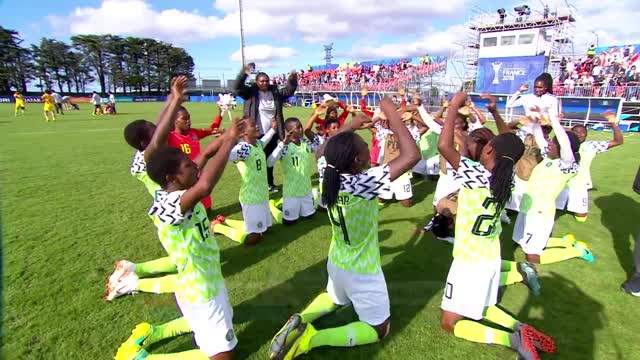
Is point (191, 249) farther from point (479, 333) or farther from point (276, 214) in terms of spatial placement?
point (276, 214)

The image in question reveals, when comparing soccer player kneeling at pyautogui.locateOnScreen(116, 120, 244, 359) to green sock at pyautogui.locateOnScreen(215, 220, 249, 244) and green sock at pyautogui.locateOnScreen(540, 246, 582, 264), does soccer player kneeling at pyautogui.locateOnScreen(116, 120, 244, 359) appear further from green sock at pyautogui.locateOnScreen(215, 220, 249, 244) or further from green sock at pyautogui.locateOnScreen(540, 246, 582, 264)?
green sock at pyautogui.locateOnScreen(540, 246, 582, 264)

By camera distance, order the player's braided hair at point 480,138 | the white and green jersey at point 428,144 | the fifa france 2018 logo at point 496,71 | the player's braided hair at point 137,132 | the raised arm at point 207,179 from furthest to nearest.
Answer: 1. the fifa france 2018 logo at point 496,71
2. the white and green jersey at point 428,144
3. the player's braided hair at point 137,132
4. the player's braided hair at point 480,138
5. the raised arm at point 207,179

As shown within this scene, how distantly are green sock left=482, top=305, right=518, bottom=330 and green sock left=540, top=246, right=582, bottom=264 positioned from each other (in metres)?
1.88

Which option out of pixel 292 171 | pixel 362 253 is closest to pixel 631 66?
pixel 292 171

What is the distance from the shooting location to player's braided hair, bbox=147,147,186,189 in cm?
238

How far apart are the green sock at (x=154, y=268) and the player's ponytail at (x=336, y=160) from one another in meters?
2.58

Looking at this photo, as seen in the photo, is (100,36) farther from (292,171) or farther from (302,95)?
(292,171)

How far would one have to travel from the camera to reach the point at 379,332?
2869mm

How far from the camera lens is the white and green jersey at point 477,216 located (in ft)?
9.40

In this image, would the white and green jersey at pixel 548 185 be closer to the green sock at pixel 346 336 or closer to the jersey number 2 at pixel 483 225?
the jersey number 2 at pixel 483 225

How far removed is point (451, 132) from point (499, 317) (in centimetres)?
166

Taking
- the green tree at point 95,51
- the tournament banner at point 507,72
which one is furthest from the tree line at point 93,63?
the tournament banner at point 507,72

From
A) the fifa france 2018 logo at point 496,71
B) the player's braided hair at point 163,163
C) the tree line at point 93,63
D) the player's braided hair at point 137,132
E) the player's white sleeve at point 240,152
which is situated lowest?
the player's white sleeve at point 240,152

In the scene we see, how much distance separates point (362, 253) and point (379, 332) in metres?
0.71
